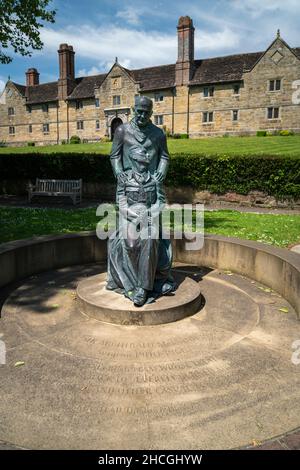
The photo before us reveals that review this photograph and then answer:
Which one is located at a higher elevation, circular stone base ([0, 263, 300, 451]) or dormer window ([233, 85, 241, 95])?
dormer window ([233, 85, 241, 95])

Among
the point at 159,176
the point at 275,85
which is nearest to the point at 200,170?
the point at 159,176

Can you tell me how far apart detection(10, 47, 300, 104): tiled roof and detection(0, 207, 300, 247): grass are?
37.2 meters

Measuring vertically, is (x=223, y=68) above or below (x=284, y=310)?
above

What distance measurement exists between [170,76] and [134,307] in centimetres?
4960

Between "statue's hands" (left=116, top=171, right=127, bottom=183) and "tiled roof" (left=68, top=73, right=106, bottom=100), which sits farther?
"tiled roof" (left=68, top=73, right=106, bottom=100)

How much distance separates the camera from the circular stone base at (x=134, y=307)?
16.9ft

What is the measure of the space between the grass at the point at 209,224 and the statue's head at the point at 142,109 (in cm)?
478

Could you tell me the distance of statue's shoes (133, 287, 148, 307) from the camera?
5.29m

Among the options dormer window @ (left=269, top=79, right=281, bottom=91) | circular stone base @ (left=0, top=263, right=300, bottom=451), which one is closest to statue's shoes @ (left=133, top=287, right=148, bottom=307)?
circular stone base @ (left=0, top=263, right=300, bottom=451)

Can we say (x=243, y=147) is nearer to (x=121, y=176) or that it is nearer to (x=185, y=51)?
(x=121, y=176)

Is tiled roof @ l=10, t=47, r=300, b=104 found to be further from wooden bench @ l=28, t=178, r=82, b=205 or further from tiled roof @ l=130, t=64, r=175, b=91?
wooden bench @ l=28, t=178, r=82, b=205

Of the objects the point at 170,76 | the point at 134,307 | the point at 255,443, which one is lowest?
the point at 255,443

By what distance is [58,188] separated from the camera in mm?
17781

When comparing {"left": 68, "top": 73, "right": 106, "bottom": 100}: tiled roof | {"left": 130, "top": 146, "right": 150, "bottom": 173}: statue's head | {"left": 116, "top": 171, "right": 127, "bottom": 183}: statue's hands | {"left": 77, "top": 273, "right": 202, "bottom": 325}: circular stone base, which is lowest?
{"left": 77, "top": 273, "right": 202, "bottom": 325}: circular stone base
